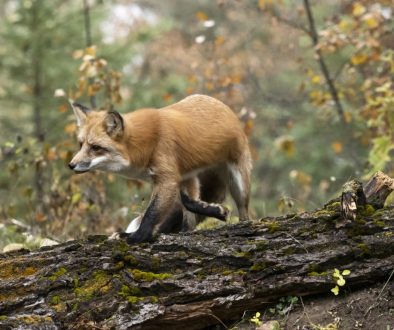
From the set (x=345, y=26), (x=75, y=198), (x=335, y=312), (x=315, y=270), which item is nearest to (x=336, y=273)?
(x=315, y=270)

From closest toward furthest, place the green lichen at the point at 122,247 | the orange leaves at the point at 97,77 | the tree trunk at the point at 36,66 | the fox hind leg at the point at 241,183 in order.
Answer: the green lichen at the point at 122,247 → the fox hind leg at the point at 241,183 → the orange leaves at the point at 97,77 → the tree trunk at the point at 36,66

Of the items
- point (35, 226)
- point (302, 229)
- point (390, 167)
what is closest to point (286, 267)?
point (302, 229)

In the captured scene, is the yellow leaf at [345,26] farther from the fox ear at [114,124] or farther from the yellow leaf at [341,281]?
the yellow leaf at [341,281]

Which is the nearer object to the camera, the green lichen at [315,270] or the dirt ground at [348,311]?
the dirt ground at [348,311]

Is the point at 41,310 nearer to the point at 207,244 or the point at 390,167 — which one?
the point at 207,244

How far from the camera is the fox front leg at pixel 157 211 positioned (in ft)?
19.3

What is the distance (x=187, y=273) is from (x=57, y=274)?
94cm

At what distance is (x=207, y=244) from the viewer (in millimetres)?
5188

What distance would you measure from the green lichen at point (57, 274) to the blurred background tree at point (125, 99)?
8.75 ft

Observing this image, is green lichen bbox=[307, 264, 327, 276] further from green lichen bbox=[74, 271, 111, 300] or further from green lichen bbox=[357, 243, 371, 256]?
green lichen bbox=[74, 271, 111, 300]

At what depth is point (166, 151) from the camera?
654 cm

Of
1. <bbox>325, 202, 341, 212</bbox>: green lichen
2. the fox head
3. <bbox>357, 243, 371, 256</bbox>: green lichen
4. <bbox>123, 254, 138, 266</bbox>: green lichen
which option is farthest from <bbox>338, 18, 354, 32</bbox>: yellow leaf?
<bbox>123, 254, 138, 266</bbox>: green lichen

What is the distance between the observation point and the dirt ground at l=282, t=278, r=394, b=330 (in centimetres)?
476

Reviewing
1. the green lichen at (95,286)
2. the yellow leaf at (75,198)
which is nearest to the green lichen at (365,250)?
the green lichen at (95,286)
